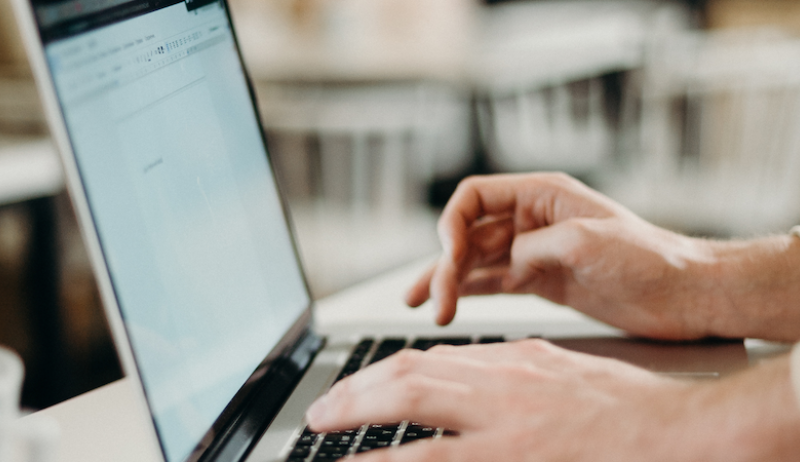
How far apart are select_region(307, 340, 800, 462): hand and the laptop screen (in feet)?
0.33

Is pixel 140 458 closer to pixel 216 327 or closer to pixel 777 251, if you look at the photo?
pixel 216 327

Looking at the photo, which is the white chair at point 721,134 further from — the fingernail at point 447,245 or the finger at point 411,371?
the finger at point 411,371

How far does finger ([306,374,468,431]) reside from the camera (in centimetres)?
42

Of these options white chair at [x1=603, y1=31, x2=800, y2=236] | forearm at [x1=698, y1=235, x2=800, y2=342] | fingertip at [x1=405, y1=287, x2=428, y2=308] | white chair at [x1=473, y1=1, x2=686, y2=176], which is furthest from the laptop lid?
white chair at [x1=603, y1=31, x2=800, y2=236]

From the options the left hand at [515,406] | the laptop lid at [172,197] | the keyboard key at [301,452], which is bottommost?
the keyboard key at [301,452]

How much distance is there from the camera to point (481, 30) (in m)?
2.43

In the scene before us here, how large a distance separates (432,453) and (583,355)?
0.17 meters

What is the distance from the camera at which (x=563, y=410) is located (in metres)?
0.42

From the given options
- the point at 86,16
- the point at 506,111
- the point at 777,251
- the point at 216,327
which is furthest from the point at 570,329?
the point at 506,111

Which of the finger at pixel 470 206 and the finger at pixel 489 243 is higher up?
the finger at pixel 470 206

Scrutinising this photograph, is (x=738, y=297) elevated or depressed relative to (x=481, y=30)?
depressed

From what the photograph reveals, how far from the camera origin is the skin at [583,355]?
1.25 ft

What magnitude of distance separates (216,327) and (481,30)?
7.05 feet

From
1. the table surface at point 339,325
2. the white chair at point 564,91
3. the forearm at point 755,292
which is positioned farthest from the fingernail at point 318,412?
the white chair at point 564,91
